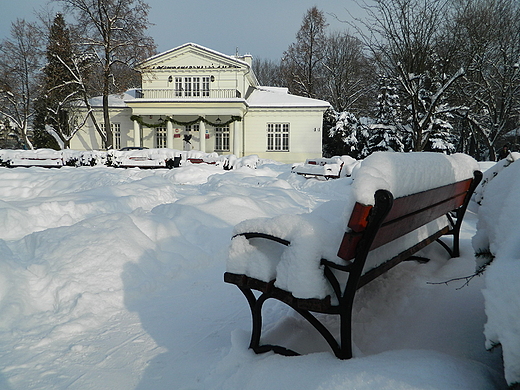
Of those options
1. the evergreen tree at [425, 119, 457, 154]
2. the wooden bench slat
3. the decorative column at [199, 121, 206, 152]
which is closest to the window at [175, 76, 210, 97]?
the decorative column at [199, 121, 206, 152]

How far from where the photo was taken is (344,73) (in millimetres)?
38344

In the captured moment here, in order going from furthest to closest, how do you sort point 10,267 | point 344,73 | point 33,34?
point 344,73, point 33,34, point 10,267

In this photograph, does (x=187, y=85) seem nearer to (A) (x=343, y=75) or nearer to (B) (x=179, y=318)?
(A) (x=343, y=75)

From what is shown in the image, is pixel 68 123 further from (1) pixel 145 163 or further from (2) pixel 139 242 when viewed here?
(2) pixel 139 242

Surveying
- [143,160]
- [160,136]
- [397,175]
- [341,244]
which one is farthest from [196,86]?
[341,244]

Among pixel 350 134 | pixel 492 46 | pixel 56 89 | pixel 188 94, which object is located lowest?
pixel 350 134

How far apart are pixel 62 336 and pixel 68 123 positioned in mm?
32927

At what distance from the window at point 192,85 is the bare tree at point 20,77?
1120cm

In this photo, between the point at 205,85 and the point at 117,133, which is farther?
the point at 117,133

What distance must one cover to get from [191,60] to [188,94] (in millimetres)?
2723

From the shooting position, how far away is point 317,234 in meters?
2.02

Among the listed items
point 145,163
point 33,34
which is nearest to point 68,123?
point 33,34

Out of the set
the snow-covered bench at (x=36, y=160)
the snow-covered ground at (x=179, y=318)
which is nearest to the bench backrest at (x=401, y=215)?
the snow-covered ground at (x=179, y=318)

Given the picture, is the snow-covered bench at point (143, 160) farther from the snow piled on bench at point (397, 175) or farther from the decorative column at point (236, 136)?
the snow piled on bench at point (397, 175)
